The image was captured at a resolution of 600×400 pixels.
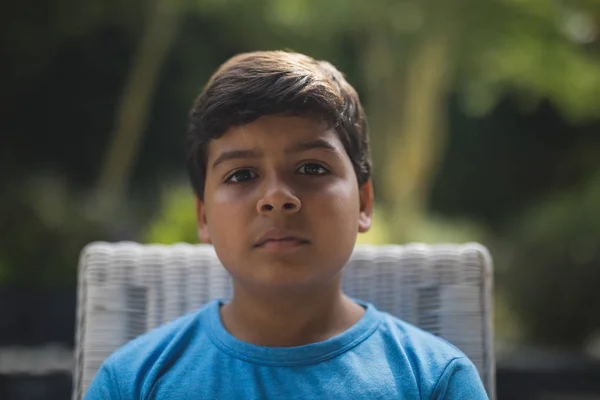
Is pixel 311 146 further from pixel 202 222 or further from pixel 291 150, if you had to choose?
pixel 202 222

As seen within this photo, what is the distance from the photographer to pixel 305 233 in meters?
1.26

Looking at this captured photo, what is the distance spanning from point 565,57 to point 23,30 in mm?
4172

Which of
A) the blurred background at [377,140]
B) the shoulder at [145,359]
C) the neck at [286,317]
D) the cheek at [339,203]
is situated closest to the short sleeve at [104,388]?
the shoulder at [145,359]

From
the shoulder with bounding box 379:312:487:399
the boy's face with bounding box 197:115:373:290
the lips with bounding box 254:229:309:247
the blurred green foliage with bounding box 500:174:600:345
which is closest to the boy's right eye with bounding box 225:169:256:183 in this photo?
the boy's face with bounding box 197:115:373:290

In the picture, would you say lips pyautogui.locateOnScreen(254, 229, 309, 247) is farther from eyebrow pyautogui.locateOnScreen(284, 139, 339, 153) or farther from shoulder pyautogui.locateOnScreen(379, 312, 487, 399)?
shoulder pyautogui.locateOnScreen(379, 312, 487, 399)

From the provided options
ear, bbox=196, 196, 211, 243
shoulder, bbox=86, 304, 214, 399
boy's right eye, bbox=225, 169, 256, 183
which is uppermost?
boy's right eye, bbox=225, 169, 256, 183

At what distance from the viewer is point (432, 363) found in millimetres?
1343

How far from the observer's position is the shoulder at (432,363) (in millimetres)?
1312

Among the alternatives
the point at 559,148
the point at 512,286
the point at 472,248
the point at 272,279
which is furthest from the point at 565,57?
the point at 272,279

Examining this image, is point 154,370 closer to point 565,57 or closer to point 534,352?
point 534,352

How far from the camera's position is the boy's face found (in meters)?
1.25

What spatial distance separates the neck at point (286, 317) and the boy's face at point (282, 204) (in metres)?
0.04

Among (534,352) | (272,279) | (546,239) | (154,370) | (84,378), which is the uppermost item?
(272,279)

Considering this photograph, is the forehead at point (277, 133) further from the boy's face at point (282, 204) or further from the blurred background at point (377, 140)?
the blurred background at point (377, 140)
